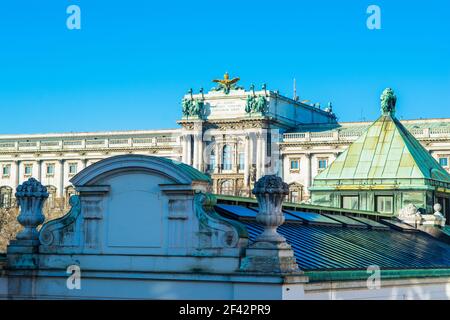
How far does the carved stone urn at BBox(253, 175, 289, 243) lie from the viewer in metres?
19.4

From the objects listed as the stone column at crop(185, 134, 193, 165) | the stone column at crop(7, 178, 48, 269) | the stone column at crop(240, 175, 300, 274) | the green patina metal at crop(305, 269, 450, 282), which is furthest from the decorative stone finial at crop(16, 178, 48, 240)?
the stone column at crop(185, 134, 193, 165)

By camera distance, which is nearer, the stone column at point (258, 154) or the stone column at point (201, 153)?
the stone column at point (258, 154)

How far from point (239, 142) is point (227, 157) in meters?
3.83

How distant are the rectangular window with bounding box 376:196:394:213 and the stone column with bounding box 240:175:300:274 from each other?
20201 millimetres

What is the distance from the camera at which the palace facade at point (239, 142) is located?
159125mm

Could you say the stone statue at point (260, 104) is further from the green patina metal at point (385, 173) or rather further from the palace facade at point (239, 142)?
the green patina metal at point (385, 173)

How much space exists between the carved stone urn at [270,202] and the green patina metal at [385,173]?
19.9 metres

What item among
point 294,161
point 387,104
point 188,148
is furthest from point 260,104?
point 387,104

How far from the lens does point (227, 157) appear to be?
167 meters

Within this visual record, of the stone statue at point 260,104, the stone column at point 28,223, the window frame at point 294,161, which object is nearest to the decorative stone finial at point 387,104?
the stone column at point 28,223

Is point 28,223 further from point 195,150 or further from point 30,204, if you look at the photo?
point 195,150

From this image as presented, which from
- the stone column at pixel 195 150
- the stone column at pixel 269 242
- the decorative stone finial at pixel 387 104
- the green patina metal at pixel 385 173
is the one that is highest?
the stone column at pixel 195 150

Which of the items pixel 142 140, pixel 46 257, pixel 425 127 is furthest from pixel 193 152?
pixel 46 257
